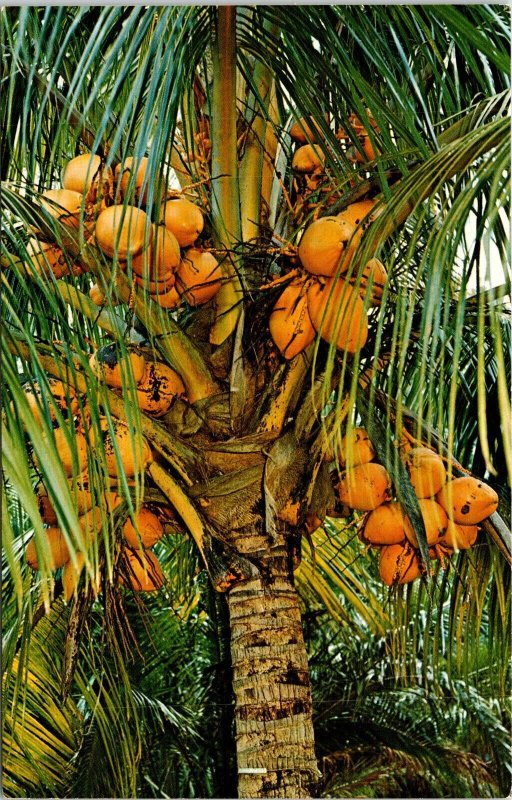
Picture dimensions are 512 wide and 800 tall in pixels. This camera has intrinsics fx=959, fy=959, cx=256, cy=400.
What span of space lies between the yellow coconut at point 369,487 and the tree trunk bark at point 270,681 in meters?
0.11

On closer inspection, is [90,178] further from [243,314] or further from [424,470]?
[424,470]

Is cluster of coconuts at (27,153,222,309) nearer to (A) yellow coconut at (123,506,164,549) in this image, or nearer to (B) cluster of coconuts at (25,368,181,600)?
(B) cluster of coconuts at (25,368,181,600)

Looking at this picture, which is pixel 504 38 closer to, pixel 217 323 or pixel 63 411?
pixel 217 323

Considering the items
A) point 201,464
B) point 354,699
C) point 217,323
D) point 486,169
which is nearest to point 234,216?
point 217,323

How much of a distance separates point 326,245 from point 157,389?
12.1 inches

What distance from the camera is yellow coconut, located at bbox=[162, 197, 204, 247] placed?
117 cm

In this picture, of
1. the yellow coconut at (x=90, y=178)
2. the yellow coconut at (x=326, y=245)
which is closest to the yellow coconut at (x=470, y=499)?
the yellow coconut at (x=326, y=245)

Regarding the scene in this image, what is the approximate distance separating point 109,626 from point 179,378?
0.34m

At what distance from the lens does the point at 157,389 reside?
4.14 ft

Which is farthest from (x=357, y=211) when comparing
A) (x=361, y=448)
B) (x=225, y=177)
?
(x=361, y=448)

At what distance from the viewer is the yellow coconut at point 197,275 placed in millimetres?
1231

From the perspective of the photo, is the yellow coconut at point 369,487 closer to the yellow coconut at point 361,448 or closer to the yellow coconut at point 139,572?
the yellow coconut at point 361,448

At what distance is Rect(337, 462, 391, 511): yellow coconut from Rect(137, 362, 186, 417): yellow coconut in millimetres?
255

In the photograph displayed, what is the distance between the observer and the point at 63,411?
1.28 metres
